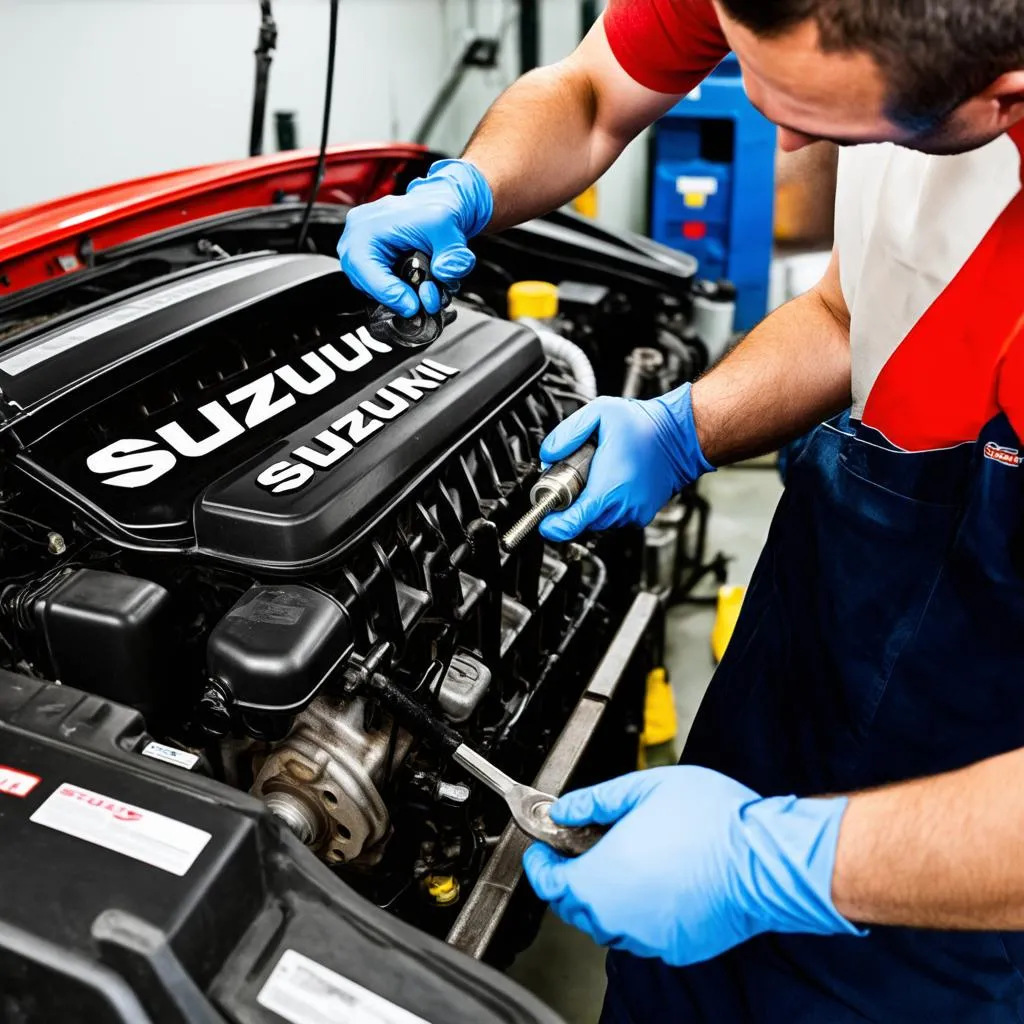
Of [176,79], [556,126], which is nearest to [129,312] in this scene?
[556,126]

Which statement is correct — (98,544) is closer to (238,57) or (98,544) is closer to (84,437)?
(84,437)

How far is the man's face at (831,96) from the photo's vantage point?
2.03 feet

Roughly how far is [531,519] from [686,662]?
1346 mm

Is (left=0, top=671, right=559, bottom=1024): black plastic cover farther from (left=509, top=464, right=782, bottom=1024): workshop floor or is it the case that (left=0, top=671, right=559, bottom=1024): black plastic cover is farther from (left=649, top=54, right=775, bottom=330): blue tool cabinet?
(left=649, top=54, right=775, bottom=330): blue tool cabinet

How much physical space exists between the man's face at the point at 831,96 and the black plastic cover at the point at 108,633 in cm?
64

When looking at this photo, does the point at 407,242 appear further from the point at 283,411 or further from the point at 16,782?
the point at 16,782

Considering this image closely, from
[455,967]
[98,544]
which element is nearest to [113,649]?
[98,544]

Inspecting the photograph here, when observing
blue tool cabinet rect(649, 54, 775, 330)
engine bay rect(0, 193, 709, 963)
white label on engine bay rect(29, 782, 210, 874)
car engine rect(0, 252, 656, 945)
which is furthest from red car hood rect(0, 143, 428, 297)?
blue tool cabinet rect(649, 54, 775, 330)

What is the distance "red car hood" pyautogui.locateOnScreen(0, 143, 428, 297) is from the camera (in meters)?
1.26

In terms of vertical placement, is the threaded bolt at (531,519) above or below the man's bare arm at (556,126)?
below

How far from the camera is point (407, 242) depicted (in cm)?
104

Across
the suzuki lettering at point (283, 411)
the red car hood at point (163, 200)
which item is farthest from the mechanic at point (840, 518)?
the red car hood at point (163, 200)

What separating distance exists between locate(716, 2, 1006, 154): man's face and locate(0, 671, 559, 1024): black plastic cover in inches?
24.9

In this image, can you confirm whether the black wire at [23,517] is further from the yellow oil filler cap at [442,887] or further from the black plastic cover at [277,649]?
the yellow oil filler cap at [442,887]
